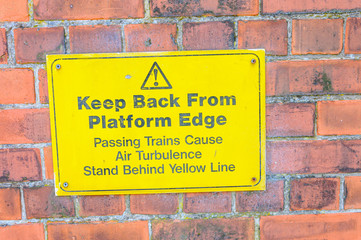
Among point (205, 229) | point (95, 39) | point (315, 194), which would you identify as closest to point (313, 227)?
point (315, 194)

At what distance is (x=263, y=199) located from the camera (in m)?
0.77

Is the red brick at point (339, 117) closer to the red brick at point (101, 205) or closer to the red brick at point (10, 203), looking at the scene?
the red brick at point (101, 205)

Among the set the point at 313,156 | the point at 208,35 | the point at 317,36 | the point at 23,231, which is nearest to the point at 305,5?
the point at 317,36

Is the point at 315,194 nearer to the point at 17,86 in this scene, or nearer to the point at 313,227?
the point at 313,227

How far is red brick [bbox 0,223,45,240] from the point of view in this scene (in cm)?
77

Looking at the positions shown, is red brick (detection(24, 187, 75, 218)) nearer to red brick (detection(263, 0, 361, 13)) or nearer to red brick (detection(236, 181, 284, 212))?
red brick (detection(236, 181, 284, 212))

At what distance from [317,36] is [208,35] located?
11.6 inches

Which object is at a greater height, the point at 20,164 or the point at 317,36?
the point at 317,36

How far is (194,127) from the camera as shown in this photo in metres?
0.72

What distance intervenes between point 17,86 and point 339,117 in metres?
0.89

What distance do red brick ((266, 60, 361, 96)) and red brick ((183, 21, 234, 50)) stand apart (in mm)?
136

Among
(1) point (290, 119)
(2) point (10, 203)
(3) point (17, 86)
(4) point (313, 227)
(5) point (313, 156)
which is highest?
(3) point (17, 86)

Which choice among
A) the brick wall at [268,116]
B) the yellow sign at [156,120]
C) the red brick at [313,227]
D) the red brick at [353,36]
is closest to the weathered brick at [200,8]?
the brick wall at [268,116]

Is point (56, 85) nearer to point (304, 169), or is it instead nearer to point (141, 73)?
point (141, 73)
